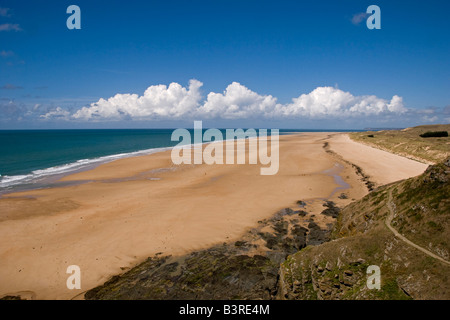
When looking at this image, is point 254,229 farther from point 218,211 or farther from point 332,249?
point 332,249

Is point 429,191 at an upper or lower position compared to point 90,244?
upper

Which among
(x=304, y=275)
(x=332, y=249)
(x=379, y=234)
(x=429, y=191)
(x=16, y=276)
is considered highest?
(x=429, y=191)

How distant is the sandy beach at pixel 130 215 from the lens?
11.7m

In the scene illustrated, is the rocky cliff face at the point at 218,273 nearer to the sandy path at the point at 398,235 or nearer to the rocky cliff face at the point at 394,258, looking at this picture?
the rocky cliff face at the point at 394,258

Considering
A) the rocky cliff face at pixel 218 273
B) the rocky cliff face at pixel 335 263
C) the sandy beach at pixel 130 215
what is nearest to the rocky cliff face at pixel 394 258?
the rocky cliff face at pixel 335 263

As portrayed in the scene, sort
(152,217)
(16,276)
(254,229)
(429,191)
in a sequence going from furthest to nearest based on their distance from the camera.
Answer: (152,217)
(254,229)
(16,276)
(429,191)

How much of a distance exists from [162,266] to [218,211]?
7.28 metres

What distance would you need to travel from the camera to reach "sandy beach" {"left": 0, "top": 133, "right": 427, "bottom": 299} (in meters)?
11.7

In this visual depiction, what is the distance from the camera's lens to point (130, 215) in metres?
17.7

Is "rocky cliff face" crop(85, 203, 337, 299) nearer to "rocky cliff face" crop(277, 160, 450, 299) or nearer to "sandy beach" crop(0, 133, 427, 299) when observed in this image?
"sandy beach" crop(0, 133, 427, 299)

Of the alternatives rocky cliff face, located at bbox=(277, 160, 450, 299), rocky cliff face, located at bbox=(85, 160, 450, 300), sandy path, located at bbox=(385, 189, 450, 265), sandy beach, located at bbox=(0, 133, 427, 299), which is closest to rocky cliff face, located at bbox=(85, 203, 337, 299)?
rocky cliff face, located at bbox=(85, 160, 450, 300)
